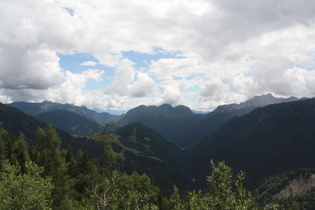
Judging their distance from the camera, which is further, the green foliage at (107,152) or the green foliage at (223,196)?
the green foliage at (107,152)

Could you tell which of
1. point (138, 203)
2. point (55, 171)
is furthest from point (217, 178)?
point (55, 171)

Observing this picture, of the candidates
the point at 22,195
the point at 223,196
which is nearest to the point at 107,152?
the point at 22,195

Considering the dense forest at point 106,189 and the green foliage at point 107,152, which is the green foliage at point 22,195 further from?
the green foliage at point 107,152

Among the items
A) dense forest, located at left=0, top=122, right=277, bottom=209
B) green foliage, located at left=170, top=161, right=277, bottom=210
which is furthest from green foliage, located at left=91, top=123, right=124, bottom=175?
green foliage, located at left=170, top=161, right=277, bottom=210

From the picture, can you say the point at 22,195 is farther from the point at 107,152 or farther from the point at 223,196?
the point at 223,196

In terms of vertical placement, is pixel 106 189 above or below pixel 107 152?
below

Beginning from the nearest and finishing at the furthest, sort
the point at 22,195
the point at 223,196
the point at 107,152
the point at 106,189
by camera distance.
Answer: the point at 223,196 → the point at 106,189 → the point at 22,195 → the point at 107,152

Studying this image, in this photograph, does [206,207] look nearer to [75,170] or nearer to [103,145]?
[103,145]

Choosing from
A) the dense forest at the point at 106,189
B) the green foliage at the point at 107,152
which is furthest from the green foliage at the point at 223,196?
the green foliage at the point at 107,152

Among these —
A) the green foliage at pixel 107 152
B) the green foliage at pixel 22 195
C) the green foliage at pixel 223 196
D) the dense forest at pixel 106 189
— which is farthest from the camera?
the green foliage at pixel 107 152

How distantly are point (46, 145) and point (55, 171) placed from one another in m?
15.3

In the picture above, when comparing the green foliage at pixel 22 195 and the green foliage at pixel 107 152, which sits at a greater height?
the green foliage at pixel 107 152

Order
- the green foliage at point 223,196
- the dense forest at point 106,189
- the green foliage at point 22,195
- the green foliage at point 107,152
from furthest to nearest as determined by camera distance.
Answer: the green foliage at point 107,152 → the green foliage at point 22,195 → the dense forest at point 106,189 → the green foliage at point 223,196

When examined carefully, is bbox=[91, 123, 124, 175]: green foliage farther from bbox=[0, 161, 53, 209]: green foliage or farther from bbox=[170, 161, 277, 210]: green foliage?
bbox=[170, 161, 277, 210]: green foliage
